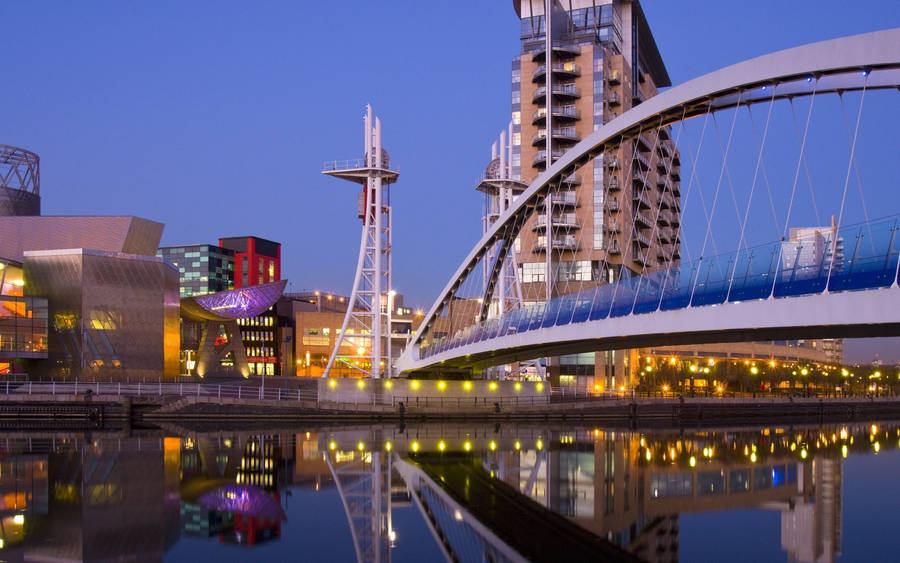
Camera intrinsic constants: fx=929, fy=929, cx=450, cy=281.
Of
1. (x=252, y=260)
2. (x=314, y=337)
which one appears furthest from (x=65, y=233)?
(x=252, y=260)

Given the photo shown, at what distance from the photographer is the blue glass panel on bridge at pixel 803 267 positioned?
58.7ft

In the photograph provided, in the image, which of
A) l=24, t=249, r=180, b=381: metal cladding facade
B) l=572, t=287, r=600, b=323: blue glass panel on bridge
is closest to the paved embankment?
l=24, t=249, r=180, b=381: metal cladding facade

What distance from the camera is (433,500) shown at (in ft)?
75.5

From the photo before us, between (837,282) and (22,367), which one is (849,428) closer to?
(837,282)

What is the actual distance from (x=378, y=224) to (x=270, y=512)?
3151cm

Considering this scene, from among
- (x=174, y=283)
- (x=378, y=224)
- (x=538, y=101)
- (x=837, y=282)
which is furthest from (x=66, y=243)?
(x=837, y=282)

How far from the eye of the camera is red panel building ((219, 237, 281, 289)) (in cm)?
16162

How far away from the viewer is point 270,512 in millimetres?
21000

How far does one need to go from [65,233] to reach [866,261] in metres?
66.0

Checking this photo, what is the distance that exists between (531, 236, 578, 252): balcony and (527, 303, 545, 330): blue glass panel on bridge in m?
41.9

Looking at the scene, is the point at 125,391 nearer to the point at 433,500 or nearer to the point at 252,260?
the point at 433,500

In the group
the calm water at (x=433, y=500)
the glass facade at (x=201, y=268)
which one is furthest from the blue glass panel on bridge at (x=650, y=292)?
the glass facade at (x=201, y=268)

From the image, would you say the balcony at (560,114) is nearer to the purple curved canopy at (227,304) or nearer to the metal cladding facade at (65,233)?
the purple curved canopy at (227,304)

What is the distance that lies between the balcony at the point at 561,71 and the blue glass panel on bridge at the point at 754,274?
60189 mm
